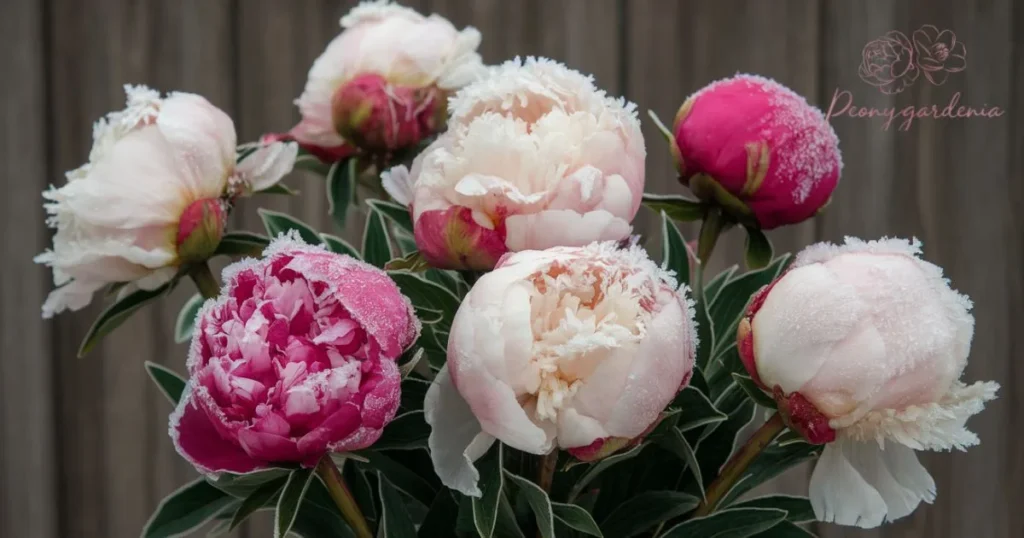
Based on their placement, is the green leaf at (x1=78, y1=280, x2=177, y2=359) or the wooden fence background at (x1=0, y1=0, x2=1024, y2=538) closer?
the green leaf at (x1=78, y1=280, x2=177, y2=359)

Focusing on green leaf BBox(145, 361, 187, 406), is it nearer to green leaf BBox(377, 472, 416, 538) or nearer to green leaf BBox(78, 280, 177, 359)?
green leaf BBox(78, 280, 177, 359)

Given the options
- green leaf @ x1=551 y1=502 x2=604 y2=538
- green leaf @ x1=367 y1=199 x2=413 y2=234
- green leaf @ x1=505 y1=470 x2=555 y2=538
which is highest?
green leaf @ x1=367 y1=199 x2=413 y2=234

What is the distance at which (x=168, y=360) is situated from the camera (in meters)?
0.89

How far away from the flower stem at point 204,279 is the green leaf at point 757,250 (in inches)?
10.9

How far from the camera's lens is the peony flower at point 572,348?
10.8 inches

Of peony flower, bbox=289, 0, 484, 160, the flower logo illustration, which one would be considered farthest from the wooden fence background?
peony flower, bbox=289, 0, 484, 160

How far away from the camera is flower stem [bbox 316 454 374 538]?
33 centimetres

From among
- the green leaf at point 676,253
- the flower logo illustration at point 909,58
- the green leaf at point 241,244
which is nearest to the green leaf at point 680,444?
the green leaf at point 676,253

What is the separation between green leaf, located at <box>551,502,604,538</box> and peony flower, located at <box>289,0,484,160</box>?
24cm

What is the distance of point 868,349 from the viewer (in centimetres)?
28

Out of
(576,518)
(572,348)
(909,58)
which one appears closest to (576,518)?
(576,518)

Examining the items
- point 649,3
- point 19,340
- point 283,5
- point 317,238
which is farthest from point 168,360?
point 649,3

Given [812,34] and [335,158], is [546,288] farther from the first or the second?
[812,34]

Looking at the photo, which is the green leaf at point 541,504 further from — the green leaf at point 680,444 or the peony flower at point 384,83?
the peony flower at point 384,83
